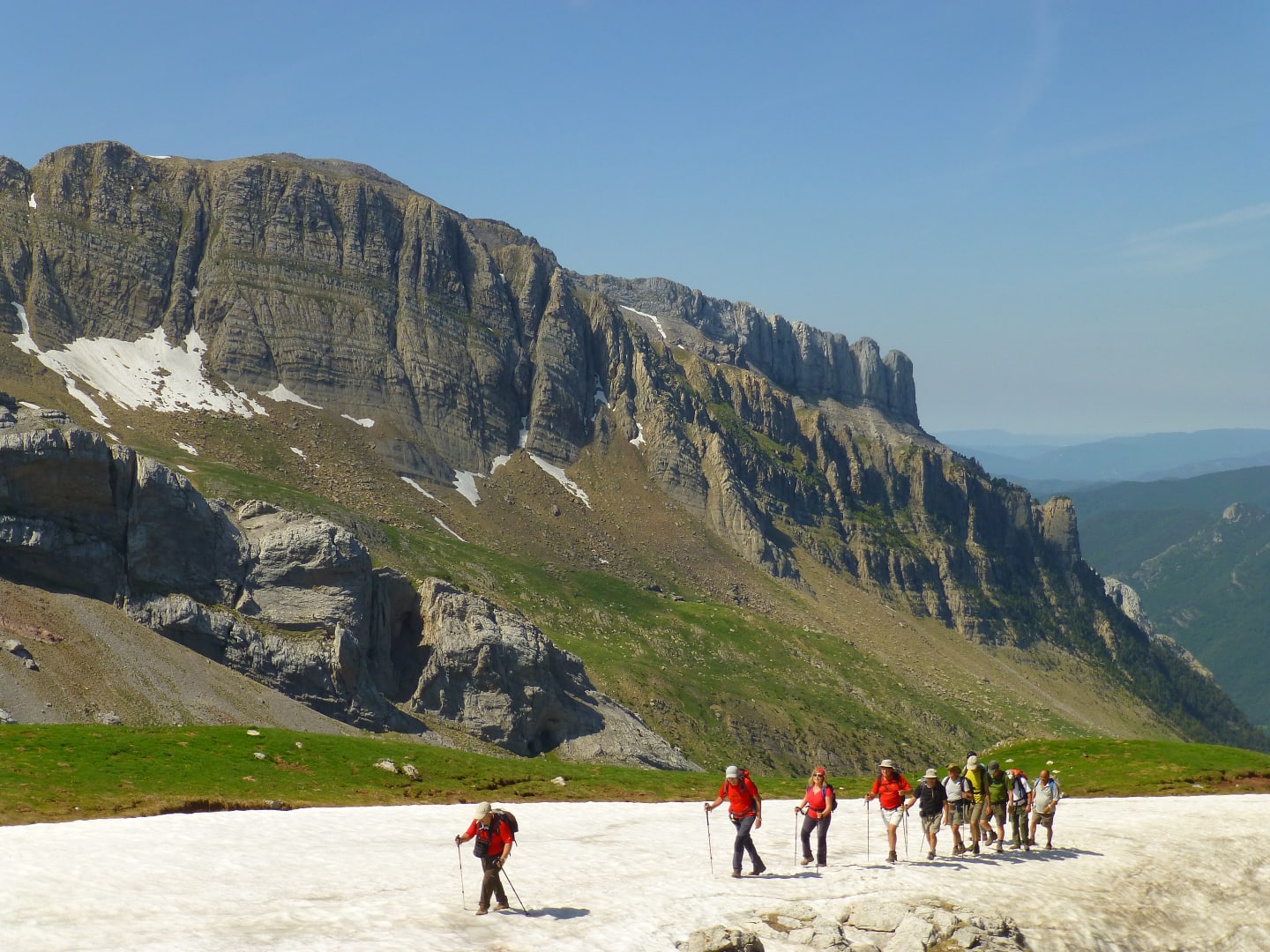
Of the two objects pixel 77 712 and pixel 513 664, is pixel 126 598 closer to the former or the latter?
pixel 77 712

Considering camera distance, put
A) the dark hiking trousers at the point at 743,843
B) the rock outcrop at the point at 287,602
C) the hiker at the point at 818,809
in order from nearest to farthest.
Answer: the dark hiking trousers at the point at 743,843, the hiker at the point at 818,809, the rock outcrop at the point at 287,602

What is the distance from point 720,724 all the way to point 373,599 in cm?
6673

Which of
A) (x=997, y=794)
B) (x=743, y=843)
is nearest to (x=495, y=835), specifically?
(x=743, y=843)

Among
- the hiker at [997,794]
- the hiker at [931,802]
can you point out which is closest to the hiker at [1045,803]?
the hiker at [997,794]

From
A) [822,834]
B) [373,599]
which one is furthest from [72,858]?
[373,599]

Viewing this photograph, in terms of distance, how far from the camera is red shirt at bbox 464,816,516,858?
25.2 metres

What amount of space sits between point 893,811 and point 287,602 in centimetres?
7133

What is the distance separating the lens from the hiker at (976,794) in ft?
109

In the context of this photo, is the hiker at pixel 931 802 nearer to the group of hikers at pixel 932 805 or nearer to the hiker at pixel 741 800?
the group of hikers at pixel 932 805

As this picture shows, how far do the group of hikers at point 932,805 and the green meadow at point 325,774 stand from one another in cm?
1819

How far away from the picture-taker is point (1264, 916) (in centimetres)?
3466

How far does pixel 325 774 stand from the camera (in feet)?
157

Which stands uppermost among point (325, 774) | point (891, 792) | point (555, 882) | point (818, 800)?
point (891, 792)

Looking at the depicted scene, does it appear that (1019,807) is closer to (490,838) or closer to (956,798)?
(956,798)
